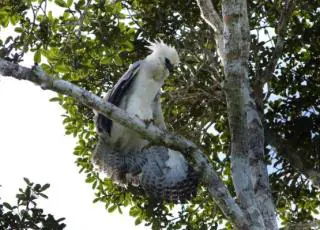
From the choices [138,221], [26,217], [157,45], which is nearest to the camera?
[26,217]

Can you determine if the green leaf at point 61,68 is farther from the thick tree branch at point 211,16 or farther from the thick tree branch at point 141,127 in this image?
the thick tree branch at point 141,127

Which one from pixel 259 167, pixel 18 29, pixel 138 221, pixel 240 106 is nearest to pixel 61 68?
pixel 18 29

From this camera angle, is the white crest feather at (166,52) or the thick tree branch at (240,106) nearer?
the thick tree branch at (240,106)

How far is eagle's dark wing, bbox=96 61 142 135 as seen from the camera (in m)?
6.38

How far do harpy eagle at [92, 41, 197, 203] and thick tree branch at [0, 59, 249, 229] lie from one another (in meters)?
1.05

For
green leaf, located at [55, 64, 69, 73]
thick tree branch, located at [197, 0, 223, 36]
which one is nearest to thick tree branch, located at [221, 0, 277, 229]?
thick tree branch, located at [197, 0, 223, 36]

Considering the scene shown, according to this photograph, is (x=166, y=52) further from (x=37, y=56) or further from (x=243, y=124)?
(x=243, y=124)

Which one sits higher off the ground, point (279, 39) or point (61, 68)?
point (61, 68)

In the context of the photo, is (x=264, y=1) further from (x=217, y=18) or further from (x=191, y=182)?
(x=191, y=182)

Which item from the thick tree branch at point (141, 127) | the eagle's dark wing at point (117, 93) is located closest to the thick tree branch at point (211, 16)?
the eagle's dark wing at point (117, 93)

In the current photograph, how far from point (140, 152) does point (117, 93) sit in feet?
2.02

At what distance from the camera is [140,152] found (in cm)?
685

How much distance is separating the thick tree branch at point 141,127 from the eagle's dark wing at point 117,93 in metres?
1.12

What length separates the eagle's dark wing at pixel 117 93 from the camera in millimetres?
6379
